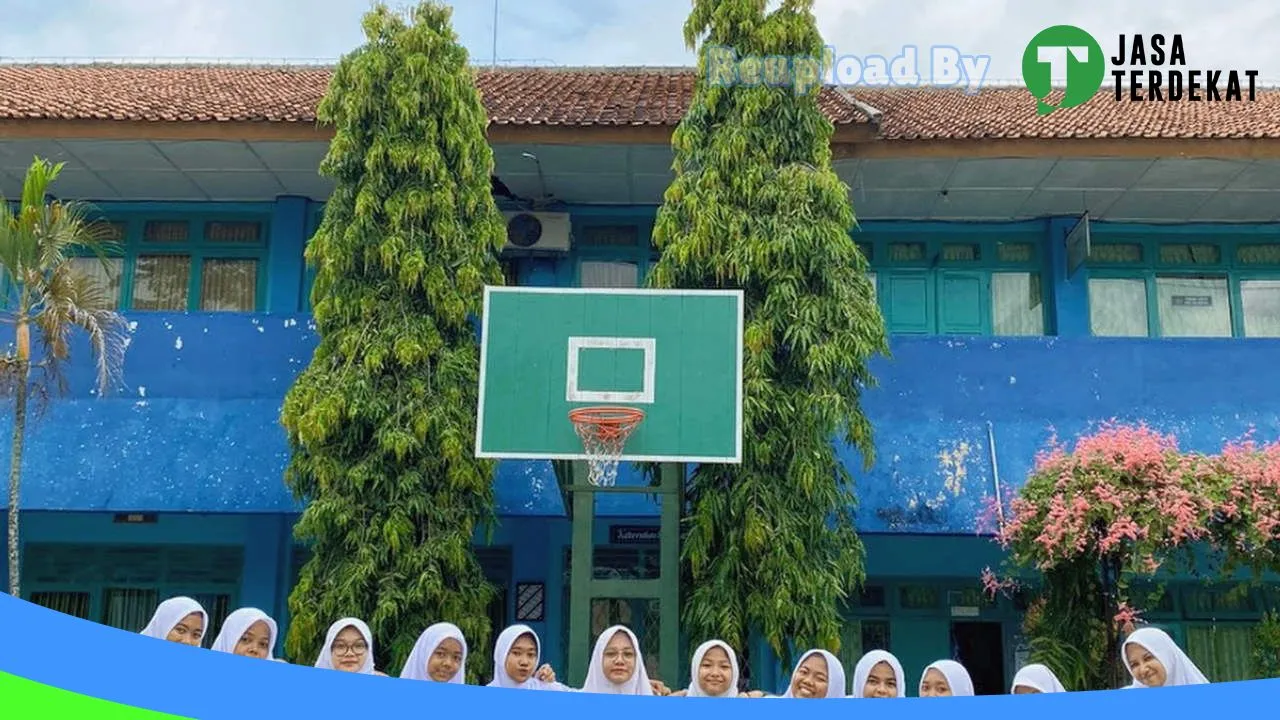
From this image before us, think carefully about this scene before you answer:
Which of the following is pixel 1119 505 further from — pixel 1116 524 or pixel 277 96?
pixel 277 96

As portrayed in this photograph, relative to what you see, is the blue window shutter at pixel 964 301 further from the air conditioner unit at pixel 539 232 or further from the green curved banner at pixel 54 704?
the green curved banner at pixel 54 704

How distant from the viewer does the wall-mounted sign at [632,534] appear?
11.7 m

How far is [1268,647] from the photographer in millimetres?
9289

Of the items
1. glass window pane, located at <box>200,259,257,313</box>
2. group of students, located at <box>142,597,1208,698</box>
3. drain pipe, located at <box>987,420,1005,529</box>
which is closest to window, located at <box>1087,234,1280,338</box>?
drain pipe, located at <box>987,420,1005,529</box>

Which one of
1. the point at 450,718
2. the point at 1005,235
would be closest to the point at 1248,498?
the point at 1005,235

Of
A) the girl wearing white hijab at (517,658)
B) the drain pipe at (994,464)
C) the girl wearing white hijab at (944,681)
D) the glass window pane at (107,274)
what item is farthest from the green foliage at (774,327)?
the glass window pane at (107,274)

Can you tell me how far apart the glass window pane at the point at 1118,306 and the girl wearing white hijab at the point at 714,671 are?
7.82 m

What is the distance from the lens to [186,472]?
35.2ft

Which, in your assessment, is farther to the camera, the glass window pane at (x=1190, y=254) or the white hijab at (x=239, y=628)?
the glass window pane at (x=1190, y=254)

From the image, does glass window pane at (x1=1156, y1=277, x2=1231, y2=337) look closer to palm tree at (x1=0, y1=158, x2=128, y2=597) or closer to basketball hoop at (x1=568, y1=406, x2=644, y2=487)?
basketball hoop at (x1=568, y1=406, x2=644, y2=487)

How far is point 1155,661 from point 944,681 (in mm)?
968

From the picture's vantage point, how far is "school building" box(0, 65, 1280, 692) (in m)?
10.8

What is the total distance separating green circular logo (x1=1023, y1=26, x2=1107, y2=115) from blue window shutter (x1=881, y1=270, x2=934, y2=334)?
83.0 inches

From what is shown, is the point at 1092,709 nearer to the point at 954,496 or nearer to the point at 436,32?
the point at 954,496
